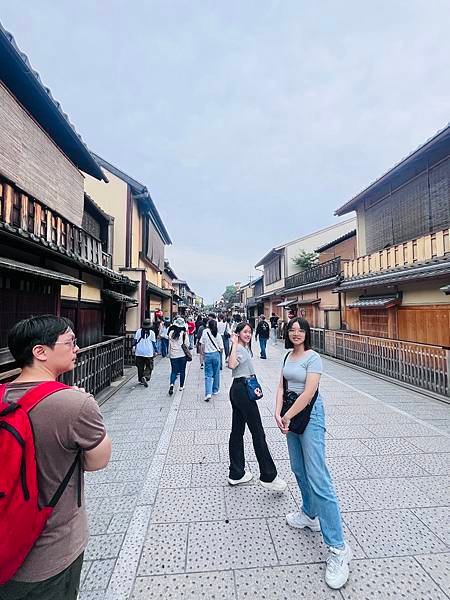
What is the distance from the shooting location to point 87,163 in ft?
25.9

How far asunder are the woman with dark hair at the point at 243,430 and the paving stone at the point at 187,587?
1.07 metres

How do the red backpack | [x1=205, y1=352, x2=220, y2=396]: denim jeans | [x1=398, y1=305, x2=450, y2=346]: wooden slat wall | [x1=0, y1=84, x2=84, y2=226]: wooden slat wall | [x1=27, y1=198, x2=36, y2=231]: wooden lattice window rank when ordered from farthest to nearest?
[x1=398, y1=305, x2=450, y2=346]: wooden slat wall → [x1=205, y1=352, x2=220, y2=396]: denim jeans → [x1=0, y1=84, x2=84, y2=226]: wooden slat wall → [x1=27, y1=198, x2=36, y2=231]: wooden lattice window → the red backpack

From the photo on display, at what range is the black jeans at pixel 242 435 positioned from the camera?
3.10 meters

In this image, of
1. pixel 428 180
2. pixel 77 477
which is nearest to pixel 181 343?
pixel 77 477

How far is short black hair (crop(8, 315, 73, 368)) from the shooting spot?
4.54 ft

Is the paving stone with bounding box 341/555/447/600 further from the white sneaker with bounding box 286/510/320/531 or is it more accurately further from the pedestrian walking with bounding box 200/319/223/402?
the pedestrian walking with bounding box 200/319/223/402

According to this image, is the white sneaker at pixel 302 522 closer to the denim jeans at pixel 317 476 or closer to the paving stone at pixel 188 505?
the denim jeans at pixel 317 476

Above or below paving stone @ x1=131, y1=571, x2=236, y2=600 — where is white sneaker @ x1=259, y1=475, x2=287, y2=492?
above

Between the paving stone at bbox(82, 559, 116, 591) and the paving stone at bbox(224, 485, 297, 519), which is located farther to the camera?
the paving stone at bbox(224, 485, 297, 519)

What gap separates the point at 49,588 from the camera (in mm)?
1249

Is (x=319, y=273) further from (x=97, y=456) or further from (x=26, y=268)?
(x=97, y=456)

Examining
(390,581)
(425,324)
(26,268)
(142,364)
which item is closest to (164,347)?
(142,364)

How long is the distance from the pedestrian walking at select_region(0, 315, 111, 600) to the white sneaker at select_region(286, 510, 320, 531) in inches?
73.5

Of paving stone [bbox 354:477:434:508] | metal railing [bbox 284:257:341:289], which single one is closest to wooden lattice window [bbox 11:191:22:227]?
paving stone [bbox 354:477:434:508]
